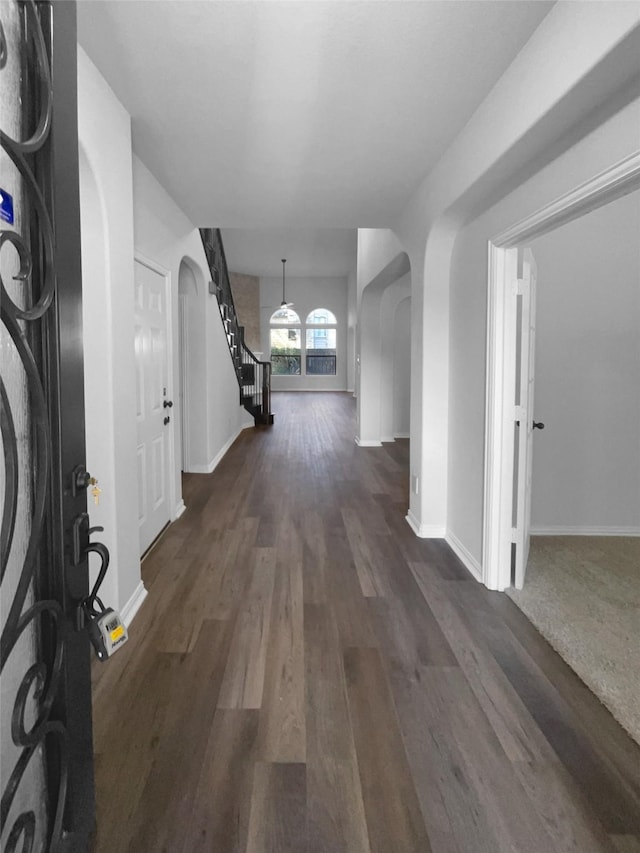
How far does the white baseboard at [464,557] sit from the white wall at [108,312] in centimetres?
208

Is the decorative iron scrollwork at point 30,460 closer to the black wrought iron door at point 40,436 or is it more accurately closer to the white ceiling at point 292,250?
the black wrought iron door at point 40,436

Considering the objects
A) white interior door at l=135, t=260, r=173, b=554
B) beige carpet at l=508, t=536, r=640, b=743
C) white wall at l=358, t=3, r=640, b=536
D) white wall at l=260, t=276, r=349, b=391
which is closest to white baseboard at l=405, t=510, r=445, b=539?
white wall at l=358, t=3, r=640, b=536

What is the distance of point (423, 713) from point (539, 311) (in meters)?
2.90

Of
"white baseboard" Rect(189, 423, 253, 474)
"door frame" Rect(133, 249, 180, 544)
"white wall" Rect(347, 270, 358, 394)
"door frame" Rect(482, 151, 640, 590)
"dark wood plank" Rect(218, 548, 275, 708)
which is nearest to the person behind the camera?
"dark wood plank" Rect(218, 548, 275, 708)

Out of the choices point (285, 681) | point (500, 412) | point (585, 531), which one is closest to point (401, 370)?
point (585, 531)

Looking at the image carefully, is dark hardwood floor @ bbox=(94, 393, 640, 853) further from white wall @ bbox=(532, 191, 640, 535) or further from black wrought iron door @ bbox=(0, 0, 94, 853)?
white wall @ bbox=(532, 191, 640, 535)

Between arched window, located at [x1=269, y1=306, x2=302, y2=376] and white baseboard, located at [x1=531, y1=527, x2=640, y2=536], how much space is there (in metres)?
13.5

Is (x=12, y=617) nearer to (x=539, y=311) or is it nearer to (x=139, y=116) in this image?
(x=139, y=116)

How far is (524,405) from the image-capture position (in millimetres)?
3002

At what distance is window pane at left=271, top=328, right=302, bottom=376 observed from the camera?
54.5 ft

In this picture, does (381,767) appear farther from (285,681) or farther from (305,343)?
(305,343)

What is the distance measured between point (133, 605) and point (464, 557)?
2.14m

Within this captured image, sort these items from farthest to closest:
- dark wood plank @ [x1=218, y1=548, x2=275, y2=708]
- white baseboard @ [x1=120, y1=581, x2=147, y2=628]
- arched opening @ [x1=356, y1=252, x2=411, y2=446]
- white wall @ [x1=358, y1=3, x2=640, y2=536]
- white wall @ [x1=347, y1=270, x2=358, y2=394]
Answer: white wall @ [x1=347, y1=270, x2=358, y2=394] < arched opening @ [x1=356, y1=252, x2=411, y2=446] < white baseboard @ [x1=120, y1=581, x2=147, y2=628] < dark wood plank @ [x1=218, y1=548, x2=275, y2=708] < white wall @ [x1=358, y1=3, x2=640, y2=536]

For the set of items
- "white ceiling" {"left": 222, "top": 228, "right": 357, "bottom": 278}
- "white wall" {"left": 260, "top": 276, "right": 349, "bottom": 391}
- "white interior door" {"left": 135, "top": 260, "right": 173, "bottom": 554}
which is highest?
"white ceiling" {"left": 222, "top": 228, "right": 357, "bottom": 278}
